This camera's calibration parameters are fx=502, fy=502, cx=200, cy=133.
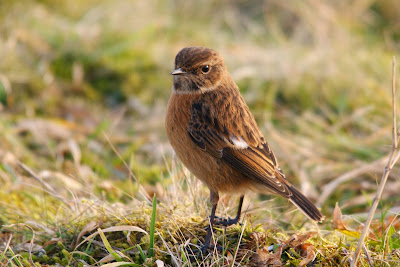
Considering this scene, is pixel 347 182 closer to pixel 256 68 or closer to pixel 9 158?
pixel 256 68

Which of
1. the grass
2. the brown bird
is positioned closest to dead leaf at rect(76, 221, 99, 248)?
the grass

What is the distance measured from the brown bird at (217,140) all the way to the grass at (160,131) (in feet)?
0.67

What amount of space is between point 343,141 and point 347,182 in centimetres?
65

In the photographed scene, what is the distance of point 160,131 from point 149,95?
3.05 feet

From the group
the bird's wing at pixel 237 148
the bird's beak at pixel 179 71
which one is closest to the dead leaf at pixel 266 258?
the bird's wing at pixel 237 148

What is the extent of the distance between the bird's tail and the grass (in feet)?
0.42

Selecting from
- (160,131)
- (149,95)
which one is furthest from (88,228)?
(149,95)

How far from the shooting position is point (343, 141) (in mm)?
6441

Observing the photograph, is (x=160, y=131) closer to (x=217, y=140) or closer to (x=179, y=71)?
(x=179, y=71)

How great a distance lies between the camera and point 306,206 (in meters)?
3.94

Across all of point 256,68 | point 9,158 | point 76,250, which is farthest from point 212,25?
point 76,250

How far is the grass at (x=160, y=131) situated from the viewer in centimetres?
375

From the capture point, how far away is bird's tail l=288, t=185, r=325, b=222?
3.85 metres

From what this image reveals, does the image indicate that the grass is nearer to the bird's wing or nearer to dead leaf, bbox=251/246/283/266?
dead leaf, bbox=251/246/283/266
